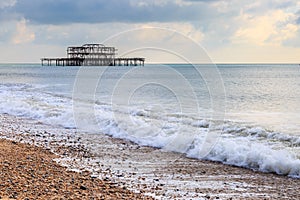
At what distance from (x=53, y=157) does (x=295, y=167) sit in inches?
230

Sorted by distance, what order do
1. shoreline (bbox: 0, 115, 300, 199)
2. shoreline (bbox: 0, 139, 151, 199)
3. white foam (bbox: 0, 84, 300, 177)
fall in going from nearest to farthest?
shoreline (bbox: 0, 139, 151, 199)
shoreline (bbox: 0, 115, 300, 199)
white foam (bbox: 0, 84, 300, 177)

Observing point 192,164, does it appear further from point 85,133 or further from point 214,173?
point 85,133

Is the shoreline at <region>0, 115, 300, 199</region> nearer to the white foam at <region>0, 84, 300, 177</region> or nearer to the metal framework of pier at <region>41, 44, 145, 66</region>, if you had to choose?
the white foam at <region>0, 84, 300, 177</region>

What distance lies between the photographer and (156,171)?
8.49 metres

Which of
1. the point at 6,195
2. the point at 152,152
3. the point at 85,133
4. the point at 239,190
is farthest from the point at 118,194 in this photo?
the point at 85,133

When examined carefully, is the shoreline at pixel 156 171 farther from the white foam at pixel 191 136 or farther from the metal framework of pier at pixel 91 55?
the metal framework of pier at pixel 91 55

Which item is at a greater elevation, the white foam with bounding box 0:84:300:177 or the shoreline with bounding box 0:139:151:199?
the shoreline with bounding box 0:139:151:199

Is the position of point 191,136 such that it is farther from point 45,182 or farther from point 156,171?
point 45,182

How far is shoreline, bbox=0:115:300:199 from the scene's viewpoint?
713 cm

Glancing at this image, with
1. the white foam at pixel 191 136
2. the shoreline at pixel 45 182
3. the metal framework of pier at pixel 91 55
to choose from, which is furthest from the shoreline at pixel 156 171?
the metal framework of pier at pixel 91 55

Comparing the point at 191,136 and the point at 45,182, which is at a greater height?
the point at 45,182

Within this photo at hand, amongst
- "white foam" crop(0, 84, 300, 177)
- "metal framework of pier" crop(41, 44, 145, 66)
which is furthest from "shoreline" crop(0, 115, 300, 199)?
"metal framework of pier" crop(41, 44, 145, 66)

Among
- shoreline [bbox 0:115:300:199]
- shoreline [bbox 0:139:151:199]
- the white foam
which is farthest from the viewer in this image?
the white foam

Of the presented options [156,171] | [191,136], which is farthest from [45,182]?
[191,136]
